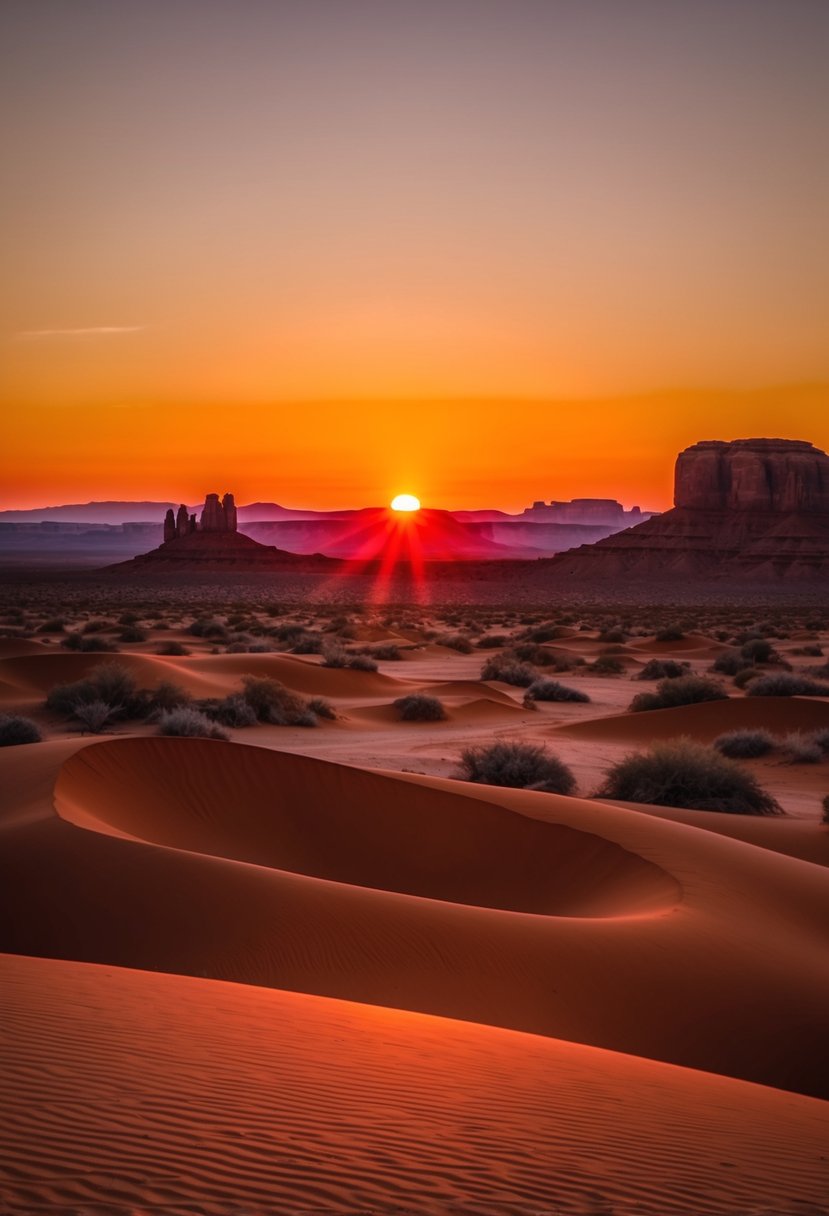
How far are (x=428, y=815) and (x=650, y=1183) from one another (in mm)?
6815

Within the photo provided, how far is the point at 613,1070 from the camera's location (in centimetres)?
494

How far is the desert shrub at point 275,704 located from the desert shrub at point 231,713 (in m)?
0.31

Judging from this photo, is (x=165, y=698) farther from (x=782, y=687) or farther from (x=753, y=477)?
(x=753, y=477)

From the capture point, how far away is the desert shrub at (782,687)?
853 inches

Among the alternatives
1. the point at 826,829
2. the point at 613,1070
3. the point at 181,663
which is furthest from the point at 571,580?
the point at 613,1070

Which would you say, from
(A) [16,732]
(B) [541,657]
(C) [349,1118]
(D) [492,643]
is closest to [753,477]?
(D) [492,643]

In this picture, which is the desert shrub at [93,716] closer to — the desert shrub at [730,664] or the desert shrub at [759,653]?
the desert shrub at [730,664]

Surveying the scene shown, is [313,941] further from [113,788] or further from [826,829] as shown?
[826,829]

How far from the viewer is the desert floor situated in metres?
3.28

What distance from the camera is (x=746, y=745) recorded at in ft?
55.2

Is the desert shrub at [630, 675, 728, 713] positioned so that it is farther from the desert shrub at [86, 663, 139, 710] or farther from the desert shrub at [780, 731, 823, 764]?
the desert shrub at [86, 663, 139, 710]

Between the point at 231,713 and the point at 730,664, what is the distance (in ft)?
50.8

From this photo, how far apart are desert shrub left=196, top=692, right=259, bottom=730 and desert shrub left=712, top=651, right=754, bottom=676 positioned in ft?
48.5

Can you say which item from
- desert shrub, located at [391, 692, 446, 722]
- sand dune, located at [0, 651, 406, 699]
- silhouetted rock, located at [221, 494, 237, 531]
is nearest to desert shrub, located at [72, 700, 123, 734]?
sand dune, located at [0, 651, 406, 699]
